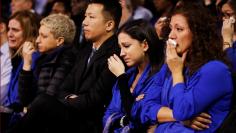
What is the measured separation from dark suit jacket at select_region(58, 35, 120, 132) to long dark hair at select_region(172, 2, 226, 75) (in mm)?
941

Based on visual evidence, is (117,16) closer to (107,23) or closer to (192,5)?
(107,23)

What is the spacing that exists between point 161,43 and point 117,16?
0.76 meters

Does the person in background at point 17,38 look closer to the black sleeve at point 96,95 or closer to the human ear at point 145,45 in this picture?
the black sleeve at point 96,95

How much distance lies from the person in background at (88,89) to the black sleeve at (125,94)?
35cm

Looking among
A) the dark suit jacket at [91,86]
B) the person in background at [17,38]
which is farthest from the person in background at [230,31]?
the person in background at [17,38]

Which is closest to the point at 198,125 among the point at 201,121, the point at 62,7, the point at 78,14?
the point at 201,121

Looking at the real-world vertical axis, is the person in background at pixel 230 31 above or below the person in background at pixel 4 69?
above

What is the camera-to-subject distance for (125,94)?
3.69m

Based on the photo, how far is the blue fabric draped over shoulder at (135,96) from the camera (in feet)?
12.0

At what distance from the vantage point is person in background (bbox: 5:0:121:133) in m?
4.02

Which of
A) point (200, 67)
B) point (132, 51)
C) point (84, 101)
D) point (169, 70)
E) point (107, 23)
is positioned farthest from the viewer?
point (107, 23)

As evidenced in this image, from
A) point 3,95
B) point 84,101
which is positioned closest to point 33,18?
point 3,95

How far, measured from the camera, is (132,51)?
150 inches

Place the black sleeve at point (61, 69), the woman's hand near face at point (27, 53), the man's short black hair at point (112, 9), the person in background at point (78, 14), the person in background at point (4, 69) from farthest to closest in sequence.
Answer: the person in background at point (78, 14)
the person in background at point (4, 69)
the woman's hand near face at point (27, 53)
the black sleeve at point (61, 69)
the man's short black hair at point (112, 9)
